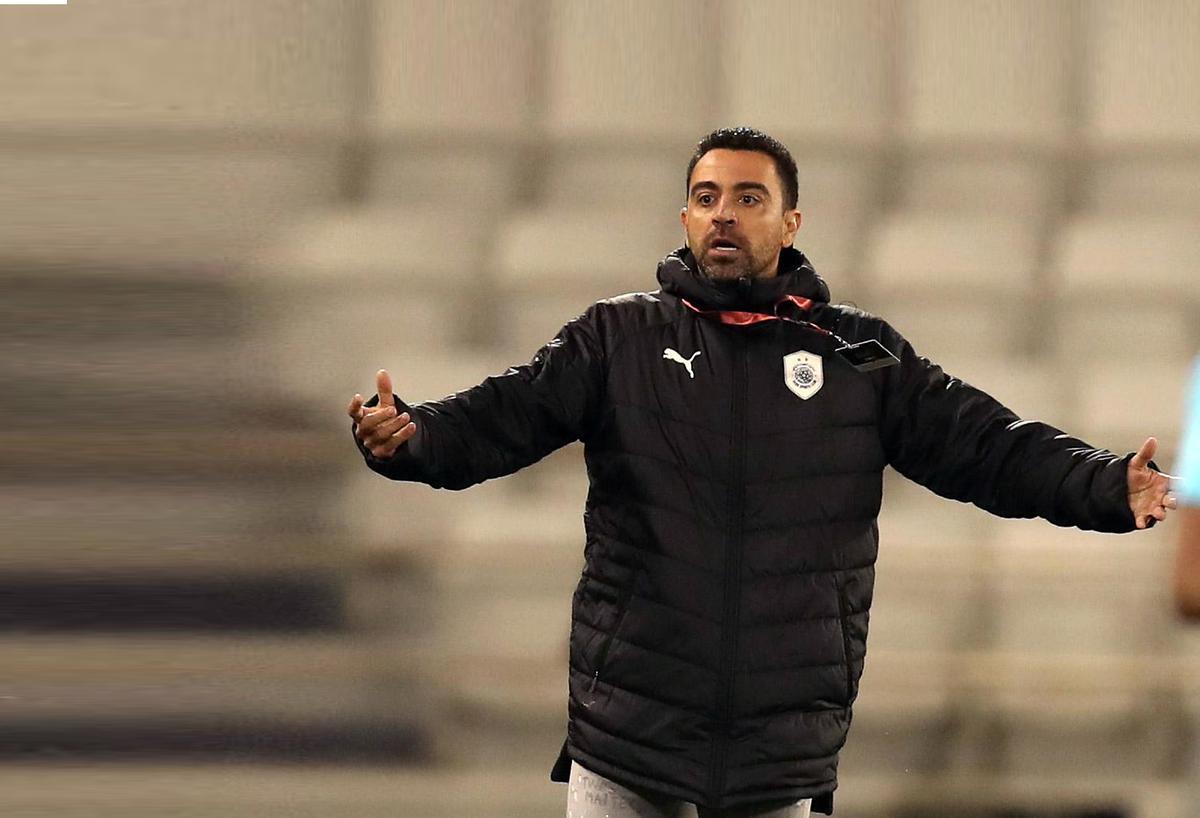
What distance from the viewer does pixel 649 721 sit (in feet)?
7.80

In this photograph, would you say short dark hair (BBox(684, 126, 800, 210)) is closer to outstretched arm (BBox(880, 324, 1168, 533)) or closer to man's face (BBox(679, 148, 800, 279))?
man's face (BBox(679, 148, 800, 279))

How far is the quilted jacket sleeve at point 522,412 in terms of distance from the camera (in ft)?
7.89

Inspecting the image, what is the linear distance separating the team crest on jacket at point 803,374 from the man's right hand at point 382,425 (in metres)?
0.61

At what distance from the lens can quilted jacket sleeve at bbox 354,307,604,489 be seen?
2.41 meters

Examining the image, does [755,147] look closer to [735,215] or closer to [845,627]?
[735,215]

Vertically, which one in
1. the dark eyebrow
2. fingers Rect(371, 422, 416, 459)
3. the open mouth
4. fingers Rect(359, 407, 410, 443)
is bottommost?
fingers Rect(371, 422, 416, 459)

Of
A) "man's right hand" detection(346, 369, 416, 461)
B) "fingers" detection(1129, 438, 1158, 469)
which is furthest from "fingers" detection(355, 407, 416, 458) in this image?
"fingers" detection(1129, 438, 1158, 469)

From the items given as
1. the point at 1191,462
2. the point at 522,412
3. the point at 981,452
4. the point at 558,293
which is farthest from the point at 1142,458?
the point at 558,293

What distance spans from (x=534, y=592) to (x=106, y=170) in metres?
1.48

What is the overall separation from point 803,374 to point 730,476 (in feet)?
0.71

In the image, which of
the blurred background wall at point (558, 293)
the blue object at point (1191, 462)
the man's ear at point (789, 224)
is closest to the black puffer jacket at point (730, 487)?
the man's ear at point (789, 224)

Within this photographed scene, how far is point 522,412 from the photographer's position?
8.11ft

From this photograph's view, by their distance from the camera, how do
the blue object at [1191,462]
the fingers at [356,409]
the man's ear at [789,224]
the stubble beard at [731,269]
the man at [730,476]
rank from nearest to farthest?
the blue object at [1191,462], the fingers at [356,409], the man at [730,476], the stubble beard at [731,269], the man's ear at [789,224]

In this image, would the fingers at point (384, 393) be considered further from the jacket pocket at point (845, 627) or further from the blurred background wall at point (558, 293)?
the blurred background wall at point (558, 293)
